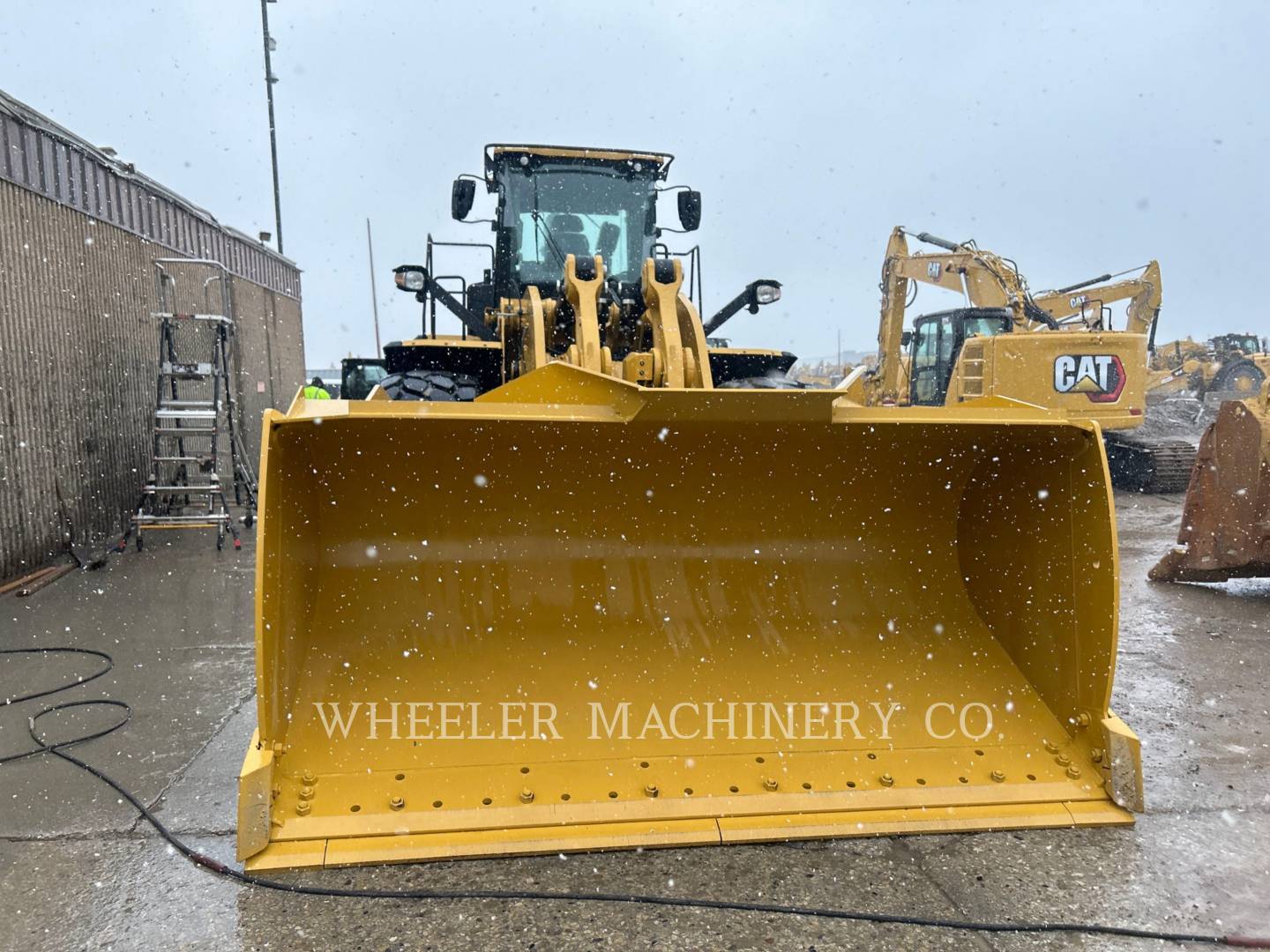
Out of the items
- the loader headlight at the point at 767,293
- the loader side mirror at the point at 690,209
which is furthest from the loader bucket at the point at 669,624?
the loader side mirror at the point at 690,209

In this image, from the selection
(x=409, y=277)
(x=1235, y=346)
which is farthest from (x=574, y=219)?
(x=1235, y=346)

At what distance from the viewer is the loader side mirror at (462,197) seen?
520 centimetres

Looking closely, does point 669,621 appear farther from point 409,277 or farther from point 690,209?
point 690,209

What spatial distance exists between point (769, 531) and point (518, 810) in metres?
1.38

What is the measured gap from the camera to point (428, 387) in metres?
4.45

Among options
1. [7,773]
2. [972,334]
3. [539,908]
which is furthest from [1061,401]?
[7,773]

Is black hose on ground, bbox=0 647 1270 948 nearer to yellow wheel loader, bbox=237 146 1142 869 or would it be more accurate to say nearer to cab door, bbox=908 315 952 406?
yellow wheel loader, bbox=237 146 1142 869

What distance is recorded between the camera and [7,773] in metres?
3.05

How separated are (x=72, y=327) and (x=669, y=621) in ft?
21.5

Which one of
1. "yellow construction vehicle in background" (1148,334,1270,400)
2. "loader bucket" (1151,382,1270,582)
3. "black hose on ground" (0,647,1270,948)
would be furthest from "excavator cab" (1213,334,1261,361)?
"black hose on ground" (0,647,1270,948)

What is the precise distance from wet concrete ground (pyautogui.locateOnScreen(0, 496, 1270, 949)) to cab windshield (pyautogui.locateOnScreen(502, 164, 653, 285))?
320cm

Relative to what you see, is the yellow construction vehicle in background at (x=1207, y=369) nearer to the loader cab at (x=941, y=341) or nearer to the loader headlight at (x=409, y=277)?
the loader cab at (x=941, y=341)

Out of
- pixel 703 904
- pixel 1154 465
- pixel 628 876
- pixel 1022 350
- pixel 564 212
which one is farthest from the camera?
pixel 1154 465

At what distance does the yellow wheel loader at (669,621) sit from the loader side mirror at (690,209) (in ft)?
7.89
